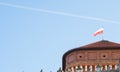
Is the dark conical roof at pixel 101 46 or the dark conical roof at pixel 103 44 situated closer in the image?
the dark conical roof at pixel 101 46

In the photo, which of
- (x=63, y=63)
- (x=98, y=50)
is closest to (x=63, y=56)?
(x=63, y=63)

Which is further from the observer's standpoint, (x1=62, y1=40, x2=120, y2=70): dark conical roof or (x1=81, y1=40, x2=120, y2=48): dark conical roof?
(x1=81, y1=40, x2=120, y2=48): dark conical roof

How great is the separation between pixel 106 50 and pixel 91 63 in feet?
10.9

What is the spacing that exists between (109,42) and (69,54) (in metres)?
7.03

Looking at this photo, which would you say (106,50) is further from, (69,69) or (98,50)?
(69,69)

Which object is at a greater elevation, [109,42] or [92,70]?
[109,42]

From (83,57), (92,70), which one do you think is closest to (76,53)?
(83,57)

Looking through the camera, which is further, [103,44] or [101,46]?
[103,44]

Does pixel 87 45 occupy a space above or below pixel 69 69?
above

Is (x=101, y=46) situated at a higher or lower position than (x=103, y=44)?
lower

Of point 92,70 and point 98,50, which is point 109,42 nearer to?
point 98,50

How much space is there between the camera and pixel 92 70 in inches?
2596

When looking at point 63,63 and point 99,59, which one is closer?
point 99,59

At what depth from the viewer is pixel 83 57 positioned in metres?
70.1
